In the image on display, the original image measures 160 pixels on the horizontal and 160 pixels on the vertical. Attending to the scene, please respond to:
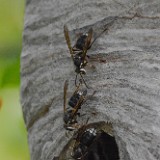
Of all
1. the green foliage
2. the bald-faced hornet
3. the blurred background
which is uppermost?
the bald-faced hornet

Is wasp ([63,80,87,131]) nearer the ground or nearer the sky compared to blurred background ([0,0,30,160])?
nearer the sky

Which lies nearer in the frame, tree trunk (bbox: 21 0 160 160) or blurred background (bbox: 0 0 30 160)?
tree trunk (bbox: 21 0 160 160)

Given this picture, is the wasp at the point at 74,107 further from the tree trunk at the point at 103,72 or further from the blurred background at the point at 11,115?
the blurred background at the point at 11,115

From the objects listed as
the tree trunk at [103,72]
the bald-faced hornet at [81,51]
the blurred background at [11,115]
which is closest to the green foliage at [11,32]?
the blurred background at [11,115]

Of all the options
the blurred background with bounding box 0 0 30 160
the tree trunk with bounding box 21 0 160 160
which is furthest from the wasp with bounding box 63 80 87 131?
the blurred background with bounding box 0 0 30 160

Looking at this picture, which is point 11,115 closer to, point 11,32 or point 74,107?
point 11,32

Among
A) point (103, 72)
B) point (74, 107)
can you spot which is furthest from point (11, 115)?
point (103, 72)

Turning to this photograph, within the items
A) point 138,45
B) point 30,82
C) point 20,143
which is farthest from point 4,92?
point 138,45

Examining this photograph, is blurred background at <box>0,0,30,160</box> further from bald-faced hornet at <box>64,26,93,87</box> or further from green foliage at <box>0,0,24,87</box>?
bald-faced hornet at <box>64,26,93,87</box>
